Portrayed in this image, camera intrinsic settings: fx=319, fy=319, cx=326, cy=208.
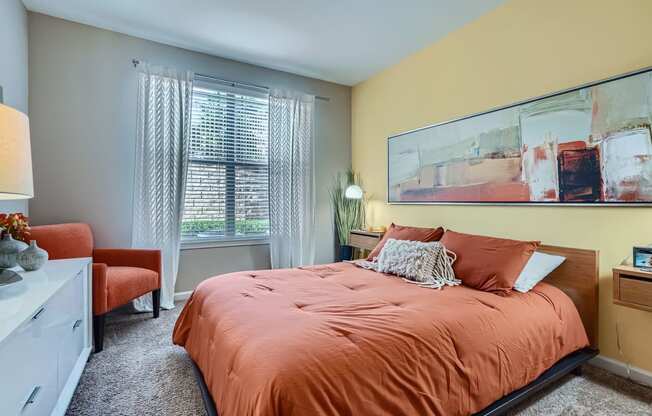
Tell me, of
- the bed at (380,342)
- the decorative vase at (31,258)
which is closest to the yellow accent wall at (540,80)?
the bed at (380,342)

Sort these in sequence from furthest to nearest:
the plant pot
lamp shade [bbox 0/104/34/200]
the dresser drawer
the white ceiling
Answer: the plant pot → the white ceiling → lamp shade [bbox 0/104/34/200] → the dresser drawer

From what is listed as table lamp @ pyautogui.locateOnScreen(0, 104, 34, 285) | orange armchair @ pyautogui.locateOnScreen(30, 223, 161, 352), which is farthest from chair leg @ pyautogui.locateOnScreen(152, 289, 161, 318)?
table lamp @ pyautogui.locateOnScreen(0, 104, 34, 285)

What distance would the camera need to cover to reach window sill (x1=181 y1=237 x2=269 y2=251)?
11.1ft

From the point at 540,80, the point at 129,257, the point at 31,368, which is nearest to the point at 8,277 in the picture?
the point at 31,368

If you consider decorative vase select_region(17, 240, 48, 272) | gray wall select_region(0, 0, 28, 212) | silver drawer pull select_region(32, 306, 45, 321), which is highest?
gray wall select_region(0, 0, 28, 212)

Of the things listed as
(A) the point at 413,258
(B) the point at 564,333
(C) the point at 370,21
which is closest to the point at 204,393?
(A) the point at 413,258

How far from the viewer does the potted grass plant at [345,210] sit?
4098mm

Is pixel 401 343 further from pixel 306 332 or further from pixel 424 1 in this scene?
pixel 424 1

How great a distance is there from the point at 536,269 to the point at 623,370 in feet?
2.45

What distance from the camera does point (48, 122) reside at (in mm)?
2799

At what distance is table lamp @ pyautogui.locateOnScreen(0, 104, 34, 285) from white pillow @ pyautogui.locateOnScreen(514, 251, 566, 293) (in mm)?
2541

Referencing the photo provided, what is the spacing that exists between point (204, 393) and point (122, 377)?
0.75 meters

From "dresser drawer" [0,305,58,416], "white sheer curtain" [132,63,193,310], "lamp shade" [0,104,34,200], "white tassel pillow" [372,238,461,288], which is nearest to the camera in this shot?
"dresser drawer" [0,305,58,416]

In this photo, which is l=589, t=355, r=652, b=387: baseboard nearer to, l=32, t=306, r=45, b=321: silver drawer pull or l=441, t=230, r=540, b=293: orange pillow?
l=441, t=230, r=540, b=293: orange pillow
